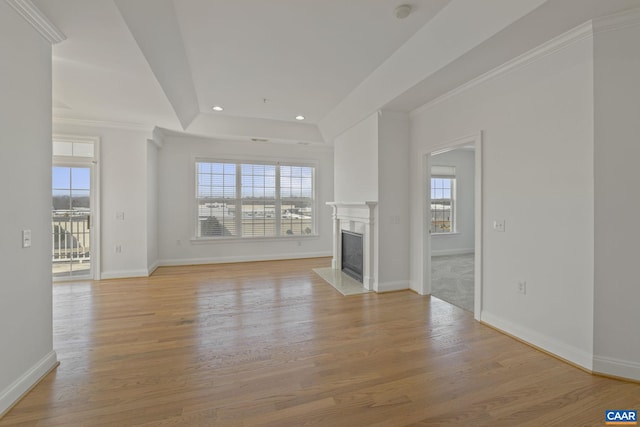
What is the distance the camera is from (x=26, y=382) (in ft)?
6.15

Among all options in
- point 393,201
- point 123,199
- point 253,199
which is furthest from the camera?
point 253,199

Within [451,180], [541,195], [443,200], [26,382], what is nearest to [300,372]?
[26,382]

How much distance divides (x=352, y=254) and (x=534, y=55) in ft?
11.5

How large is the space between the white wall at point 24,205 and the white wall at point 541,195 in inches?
154

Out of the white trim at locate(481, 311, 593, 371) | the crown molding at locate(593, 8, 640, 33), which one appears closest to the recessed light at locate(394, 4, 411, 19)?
the crown molding at locate(593, 8, 640, 33)

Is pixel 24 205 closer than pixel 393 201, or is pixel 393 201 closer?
pixel 24 205

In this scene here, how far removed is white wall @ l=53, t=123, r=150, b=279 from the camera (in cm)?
471

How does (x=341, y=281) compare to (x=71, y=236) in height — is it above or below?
below

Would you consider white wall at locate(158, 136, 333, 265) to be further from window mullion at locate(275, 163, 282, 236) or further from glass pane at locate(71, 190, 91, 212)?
glass pane at locate(71, 190, 91, 212)

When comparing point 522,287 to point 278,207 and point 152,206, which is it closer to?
point 278,207

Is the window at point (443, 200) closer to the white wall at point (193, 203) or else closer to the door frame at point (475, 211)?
the white wall at point (193, 203)

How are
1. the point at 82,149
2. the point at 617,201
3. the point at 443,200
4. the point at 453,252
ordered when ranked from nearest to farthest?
the point at 617,201 < the point at 82,149 < the point at 453,252 < the point at 443,200

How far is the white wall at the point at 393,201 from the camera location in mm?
4016

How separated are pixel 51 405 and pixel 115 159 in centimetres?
413
